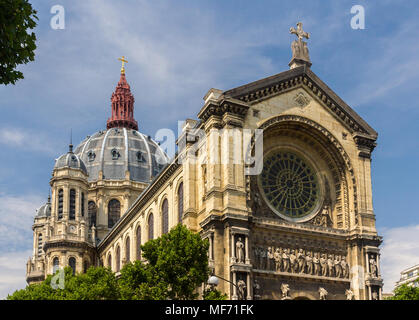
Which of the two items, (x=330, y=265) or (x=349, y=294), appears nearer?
(x=349, y=294)

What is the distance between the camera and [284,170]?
157 feet

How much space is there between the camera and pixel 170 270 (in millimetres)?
35438

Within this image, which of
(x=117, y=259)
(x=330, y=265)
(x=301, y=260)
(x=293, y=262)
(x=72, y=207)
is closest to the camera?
(x=293, y=262)

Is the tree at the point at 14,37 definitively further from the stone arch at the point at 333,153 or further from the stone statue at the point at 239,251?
the stone arch at the point at 333,153

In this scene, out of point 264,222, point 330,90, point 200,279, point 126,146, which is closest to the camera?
point 200,279

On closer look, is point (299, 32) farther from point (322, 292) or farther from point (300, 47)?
point (322, 292)

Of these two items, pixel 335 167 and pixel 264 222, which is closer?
pixel 264 222

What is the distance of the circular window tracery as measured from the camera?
46281 millimetres

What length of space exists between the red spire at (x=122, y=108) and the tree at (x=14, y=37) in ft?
325

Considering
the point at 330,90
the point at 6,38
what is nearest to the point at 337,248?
the point at 330,90

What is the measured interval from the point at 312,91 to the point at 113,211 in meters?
54.7

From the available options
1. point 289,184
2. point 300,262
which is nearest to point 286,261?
point 300,262
